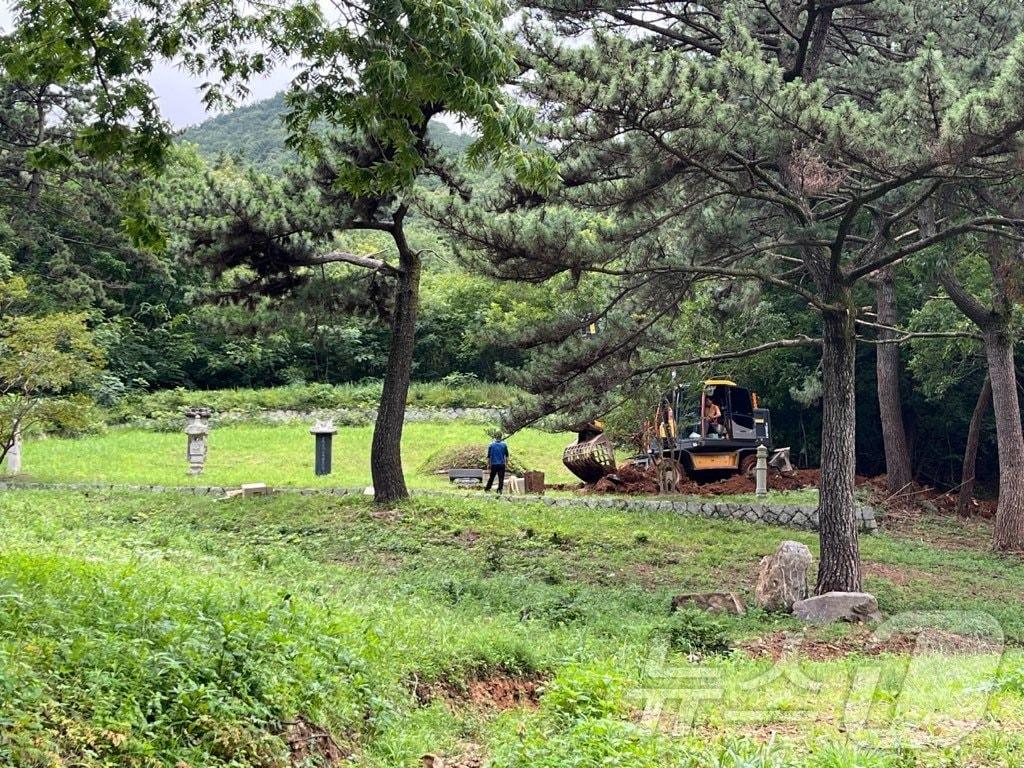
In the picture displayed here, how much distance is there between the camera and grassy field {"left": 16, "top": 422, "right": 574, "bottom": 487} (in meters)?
21.0

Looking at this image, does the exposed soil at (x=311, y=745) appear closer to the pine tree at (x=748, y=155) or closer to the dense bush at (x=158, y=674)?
the dense bush at (x=158, y=674)

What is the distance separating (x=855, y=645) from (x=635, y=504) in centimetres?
856

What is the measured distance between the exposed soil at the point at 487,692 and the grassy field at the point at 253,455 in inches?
521

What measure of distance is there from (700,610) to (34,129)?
79.5 feet

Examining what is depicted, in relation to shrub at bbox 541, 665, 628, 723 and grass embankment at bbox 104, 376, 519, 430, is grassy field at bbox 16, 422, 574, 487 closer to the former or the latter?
grass embankment at bbox 104, 376, 519, 430

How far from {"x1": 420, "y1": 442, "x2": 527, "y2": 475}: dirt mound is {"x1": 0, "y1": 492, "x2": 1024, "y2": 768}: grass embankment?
12880 mm

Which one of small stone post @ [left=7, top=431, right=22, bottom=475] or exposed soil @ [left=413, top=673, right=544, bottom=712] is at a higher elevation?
small stone post @ [left=7, top=431, right=22, bottom=475]

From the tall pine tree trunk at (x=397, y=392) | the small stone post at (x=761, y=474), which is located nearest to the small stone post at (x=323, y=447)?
the tall pine tree trunk at (x=397, y=392)

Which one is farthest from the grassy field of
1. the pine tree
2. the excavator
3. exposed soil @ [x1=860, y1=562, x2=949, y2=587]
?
exposed soil @ [x1=860, y1=562, x2=949, y2=587]

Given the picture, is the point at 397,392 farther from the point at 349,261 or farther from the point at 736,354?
the point at 736,354

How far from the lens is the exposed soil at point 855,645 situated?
799 centimetres

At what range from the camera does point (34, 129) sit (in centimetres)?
2641

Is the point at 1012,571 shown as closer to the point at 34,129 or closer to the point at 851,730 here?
the point at 851,730

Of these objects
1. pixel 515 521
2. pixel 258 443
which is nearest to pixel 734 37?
pixel 515 521
